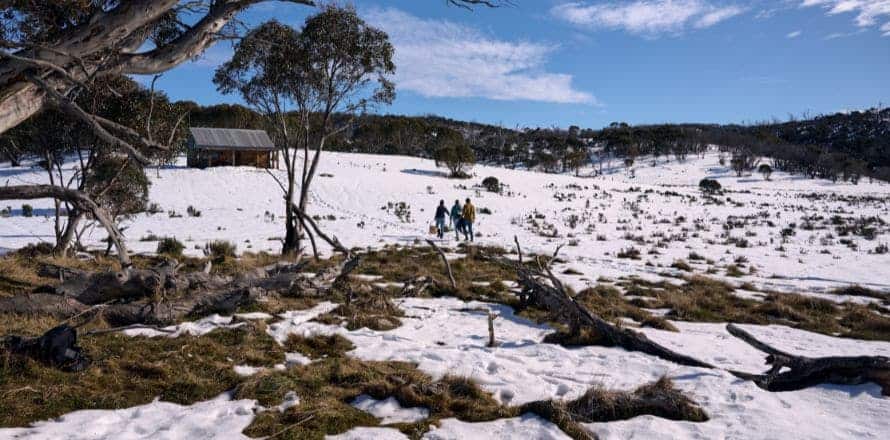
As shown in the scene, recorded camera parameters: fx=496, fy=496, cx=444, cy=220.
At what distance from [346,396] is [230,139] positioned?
4565 cm

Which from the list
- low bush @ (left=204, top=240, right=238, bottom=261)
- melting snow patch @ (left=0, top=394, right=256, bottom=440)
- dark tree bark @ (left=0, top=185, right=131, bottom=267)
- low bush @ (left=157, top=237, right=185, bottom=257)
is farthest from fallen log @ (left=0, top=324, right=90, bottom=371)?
low bush @ (left=157, top=237, right=185, bottom=257)

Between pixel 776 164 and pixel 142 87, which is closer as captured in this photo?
pixel 142 87

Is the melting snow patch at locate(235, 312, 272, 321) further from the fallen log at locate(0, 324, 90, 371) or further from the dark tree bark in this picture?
the dark tree bark

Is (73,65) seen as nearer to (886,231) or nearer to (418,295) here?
(418,295)

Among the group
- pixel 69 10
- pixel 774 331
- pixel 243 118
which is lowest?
pixel 774 331

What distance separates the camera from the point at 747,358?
6398mm

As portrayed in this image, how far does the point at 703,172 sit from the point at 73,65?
81348mm

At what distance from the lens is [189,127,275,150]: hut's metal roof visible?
43.9 metres

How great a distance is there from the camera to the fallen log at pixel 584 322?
6.06 metres

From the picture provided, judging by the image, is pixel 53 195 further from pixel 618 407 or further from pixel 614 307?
pixel 614 307

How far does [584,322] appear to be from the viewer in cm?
711

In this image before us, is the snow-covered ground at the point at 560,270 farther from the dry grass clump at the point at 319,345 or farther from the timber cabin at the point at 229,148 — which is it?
the timber cabin at the point at 229,148

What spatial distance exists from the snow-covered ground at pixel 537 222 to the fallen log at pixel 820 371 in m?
5.98

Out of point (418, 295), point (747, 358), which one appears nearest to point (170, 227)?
point (418, 295)
